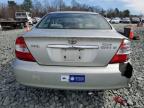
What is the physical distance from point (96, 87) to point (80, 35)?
74cm

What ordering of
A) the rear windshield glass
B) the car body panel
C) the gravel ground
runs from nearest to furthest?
the car body panel → the gravel ground → the rear windshield glass

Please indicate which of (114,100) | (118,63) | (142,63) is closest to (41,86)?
(118,63)

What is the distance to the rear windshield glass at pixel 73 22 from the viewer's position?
4438 mm

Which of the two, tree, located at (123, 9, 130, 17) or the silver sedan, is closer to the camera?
the silver sedan

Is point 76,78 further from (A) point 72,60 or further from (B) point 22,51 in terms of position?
(B) point 22,51

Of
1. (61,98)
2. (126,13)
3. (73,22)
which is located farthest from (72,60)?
(126,13)

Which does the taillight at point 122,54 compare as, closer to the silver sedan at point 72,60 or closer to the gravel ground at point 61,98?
the silver sedan at point 72,60

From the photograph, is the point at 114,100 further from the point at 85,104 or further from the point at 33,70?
the point at 33,70

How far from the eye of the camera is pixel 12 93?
4.53 meters

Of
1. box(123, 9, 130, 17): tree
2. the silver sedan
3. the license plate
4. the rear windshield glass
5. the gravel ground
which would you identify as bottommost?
box(123, 9, 130, 17): tree

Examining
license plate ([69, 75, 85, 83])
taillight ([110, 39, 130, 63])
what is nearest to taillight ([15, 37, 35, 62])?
license plate ([69, 75, 85, 83])

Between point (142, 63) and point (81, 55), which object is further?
point (142, 63)

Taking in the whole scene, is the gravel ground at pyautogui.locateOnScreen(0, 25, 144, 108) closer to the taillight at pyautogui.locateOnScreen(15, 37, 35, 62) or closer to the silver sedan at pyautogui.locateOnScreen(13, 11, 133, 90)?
the silver sedan at pyautogui.locateOnScreen(13, 11, 133, 90)

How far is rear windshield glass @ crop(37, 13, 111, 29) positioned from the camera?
444 cm
